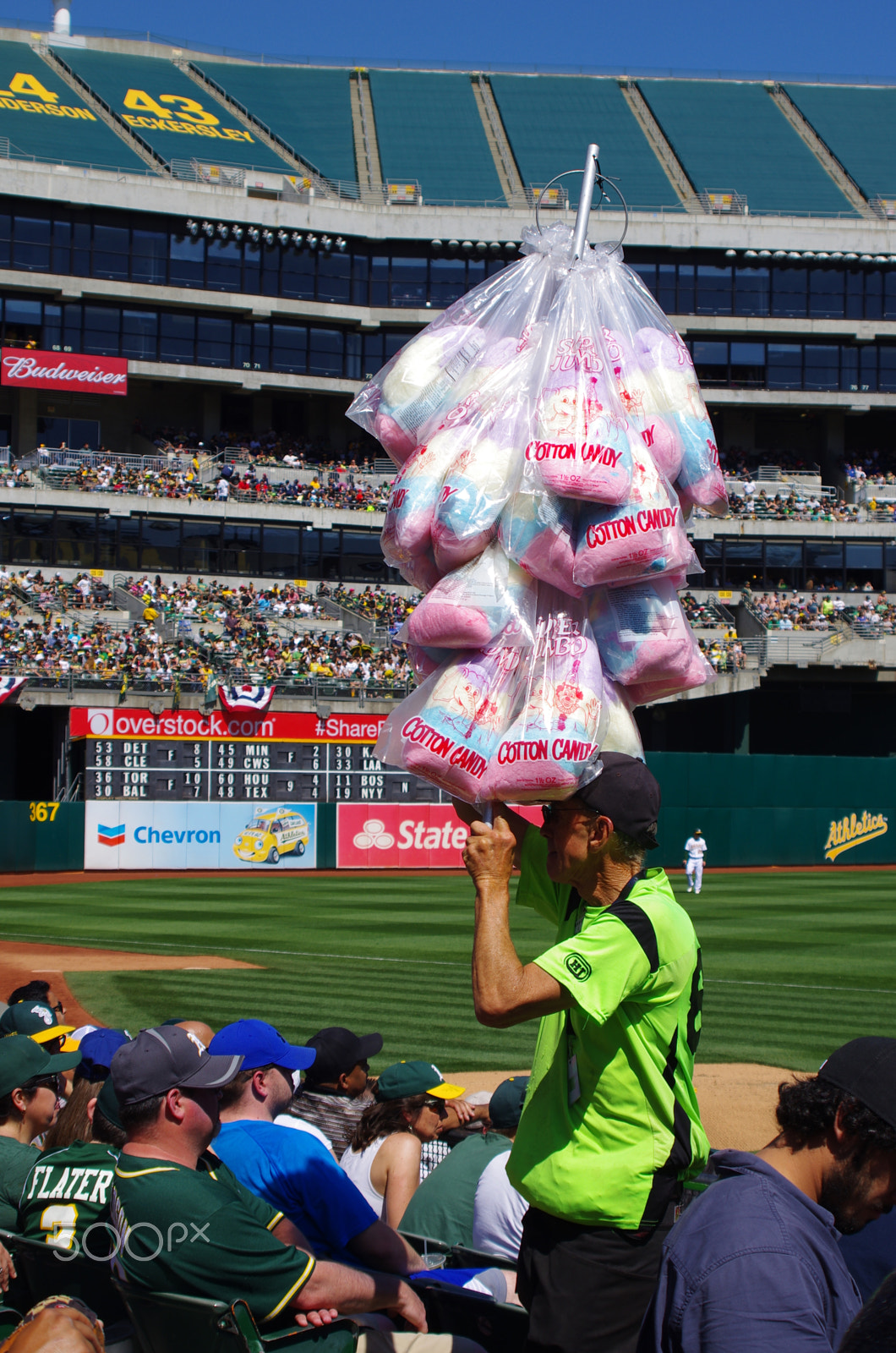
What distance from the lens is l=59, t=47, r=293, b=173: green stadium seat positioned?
47.7 metres

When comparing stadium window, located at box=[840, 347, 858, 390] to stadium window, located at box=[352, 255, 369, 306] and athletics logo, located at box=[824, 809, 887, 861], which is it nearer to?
stadium window, located at box=[352, 255, 369, 306]

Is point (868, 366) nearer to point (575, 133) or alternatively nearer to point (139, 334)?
point (575, 133)

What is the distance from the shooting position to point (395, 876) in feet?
101

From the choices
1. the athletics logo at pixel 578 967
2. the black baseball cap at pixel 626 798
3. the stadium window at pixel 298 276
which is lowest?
the athletics logo at pixel 578 967

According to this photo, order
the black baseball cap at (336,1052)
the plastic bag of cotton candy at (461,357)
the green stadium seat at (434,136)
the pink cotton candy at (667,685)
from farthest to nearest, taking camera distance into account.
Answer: the green stadium seat at (434,136) < the black baseball cap at (336,1052) < the plastic bag of cotton candy at (461,357) < the pink cotton candy at (667,685)

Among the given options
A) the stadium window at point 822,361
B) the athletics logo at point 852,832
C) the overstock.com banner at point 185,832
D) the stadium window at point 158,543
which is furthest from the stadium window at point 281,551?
the stadium window at point 822,361

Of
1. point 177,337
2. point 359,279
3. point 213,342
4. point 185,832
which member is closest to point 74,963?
point 185,832

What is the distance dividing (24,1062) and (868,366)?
47.5 metres

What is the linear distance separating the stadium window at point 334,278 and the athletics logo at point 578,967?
44538mm

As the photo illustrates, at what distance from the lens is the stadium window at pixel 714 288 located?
46.7 metres

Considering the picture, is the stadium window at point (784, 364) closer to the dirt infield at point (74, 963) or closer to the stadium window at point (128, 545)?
the stadium window at point (128, 545)

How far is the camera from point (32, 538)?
1560 inches

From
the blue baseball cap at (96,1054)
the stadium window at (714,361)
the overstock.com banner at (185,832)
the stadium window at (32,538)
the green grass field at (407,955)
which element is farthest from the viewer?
the stadium window at (714,361)

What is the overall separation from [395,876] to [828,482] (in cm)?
2640
